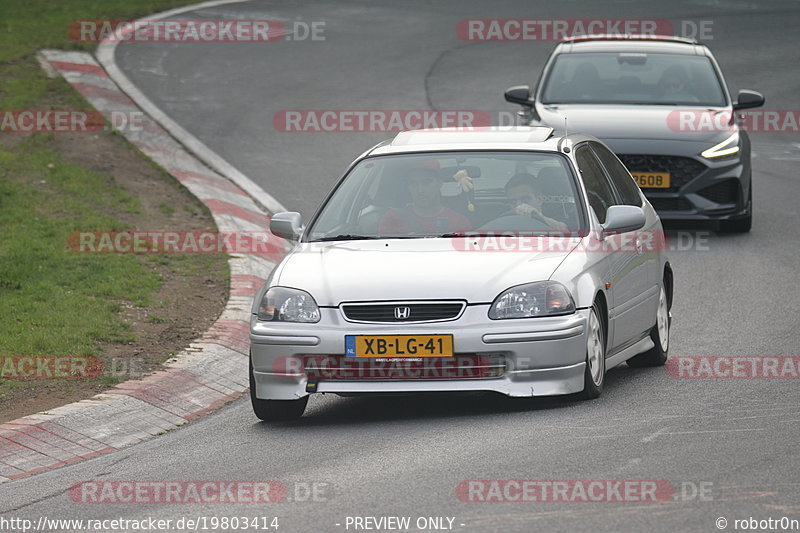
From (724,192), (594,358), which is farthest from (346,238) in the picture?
(724,192)

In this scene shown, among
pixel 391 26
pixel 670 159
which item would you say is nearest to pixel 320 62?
pixel 391 26

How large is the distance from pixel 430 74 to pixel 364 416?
16452 millimetres

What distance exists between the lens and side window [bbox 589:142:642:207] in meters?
10.1

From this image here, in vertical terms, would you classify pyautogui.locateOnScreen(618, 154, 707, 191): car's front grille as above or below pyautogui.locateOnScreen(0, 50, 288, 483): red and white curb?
above

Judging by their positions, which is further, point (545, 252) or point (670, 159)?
point (670, 159)

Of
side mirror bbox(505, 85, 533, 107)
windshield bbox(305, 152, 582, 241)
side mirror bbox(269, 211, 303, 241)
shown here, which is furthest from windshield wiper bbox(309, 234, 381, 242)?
side mirror bbox(505, 85, 533, 107)

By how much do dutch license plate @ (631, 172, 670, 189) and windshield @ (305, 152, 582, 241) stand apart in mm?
5539

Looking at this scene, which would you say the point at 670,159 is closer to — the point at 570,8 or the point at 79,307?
the point at 79,307

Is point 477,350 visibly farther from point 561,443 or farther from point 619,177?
point 619,177

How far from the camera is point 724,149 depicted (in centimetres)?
1509

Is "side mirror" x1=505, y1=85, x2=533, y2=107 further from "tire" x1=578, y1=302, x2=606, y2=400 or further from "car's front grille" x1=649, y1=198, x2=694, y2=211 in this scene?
"tire" x1=578, y1=302, x2=606, y2=400

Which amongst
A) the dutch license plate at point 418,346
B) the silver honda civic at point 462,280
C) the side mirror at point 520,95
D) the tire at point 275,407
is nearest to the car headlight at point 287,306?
the silver honda civic at point 462,280

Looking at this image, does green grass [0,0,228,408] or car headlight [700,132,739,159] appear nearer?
green grass [0,0,228,408]

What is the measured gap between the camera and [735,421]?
311 inches
